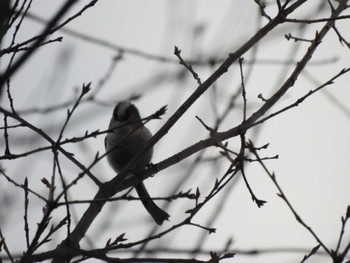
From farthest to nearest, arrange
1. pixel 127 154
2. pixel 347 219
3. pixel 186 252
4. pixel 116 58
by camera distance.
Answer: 1. pixel 127 154
2. pixel 116 58
3. pixel 186 252
4. pixel 347 219

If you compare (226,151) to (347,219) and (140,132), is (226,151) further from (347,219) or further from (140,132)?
(140,132)

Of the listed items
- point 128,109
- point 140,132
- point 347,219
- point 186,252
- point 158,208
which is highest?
point 128,109

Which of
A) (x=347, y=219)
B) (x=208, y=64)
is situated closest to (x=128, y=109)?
(x=208, y=64)

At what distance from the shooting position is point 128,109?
4977 millimetres

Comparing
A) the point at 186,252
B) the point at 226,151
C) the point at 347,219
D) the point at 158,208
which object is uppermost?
the point at 158,208

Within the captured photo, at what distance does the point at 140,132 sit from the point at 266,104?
1.86 m

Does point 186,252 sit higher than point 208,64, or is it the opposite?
point 208,64

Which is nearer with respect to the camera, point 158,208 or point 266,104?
point 266,104

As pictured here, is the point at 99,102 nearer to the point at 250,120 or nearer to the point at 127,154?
the point at 250,120

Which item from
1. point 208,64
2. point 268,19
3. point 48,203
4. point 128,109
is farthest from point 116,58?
point 128,109

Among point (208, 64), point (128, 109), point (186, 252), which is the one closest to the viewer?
point (186, 252)

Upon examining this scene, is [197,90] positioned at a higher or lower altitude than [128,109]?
lower

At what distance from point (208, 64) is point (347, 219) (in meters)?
1.19

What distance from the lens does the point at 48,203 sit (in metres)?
1.87
